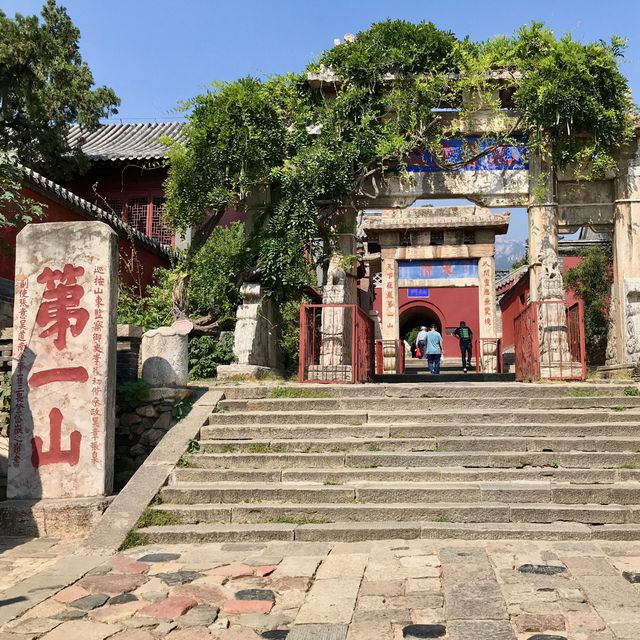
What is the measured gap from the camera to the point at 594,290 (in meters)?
18.0

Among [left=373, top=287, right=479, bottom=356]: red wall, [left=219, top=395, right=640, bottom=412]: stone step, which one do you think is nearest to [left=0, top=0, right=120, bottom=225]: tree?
[left=219, top=395, right=640, bottom=412]: stone step

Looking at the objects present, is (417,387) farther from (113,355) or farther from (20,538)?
(20,538)

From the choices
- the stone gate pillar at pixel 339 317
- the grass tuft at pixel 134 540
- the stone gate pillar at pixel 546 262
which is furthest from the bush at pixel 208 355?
the grass tuft at pixel 134 540

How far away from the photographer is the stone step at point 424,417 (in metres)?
7.45

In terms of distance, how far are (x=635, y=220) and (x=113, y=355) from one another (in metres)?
8.94

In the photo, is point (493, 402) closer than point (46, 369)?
No

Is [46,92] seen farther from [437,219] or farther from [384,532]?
[384,532]

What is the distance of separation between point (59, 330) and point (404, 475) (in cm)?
362

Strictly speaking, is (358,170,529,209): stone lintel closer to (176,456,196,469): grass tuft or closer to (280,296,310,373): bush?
(280,296,310,373): bush

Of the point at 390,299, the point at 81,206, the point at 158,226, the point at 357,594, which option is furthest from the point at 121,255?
the point at 357,594

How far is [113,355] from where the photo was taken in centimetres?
692

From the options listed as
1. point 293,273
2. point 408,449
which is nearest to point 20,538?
point 408,449

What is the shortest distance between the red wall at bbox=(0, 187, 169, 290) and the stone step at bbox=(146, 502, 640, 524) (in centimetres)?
662

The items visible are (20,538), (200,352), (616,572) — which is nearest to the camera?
(616,572)
